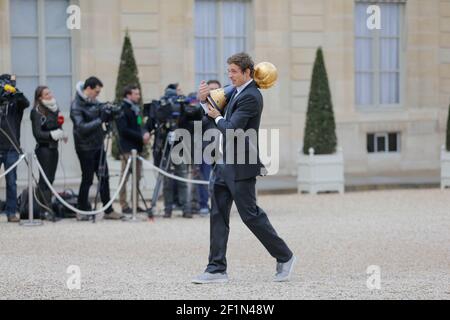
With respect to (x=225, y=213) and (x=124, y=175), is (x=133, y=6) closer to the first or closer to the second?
(x=124, y=175)

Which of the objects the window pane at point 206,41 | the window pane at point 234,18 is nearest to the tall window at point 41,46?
the window pane at point 206,41

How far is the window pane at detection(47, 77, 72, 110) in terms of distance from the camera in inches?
844

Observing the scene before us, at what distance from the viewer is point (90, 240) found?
13.9 meters

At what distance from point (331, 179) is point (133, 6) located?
4.60m

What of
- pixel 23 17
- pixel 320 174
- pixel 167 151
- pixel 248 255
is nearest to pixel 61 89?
pixel 23 17

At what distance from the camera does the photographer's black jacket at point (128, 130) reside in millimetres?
16391

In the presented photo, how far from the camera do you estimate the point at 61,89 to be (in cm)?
2148

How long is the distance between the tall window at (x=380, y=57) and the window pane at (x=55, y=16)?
5.54m

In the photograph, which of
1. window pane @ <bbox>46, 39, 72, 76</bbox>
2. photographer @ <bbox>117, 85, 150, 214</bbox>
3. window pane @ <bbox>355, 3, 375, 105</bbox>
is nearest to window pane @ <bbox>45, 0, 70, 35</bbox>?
window pane @ <bbox>46, 39, 72, 76</bbox>

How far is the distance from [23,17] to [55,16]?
1.72ft

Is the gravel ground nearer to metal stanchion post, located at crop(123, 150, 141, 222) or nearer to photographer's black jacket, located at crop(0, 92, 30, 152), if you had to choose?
metal stanchion post, located at crop(123, 150, 141, 222)

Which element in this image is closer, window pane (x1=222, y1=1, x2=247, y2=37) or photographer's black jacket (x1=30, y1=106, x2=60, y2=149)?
photographer's black jacket (x1=30, y1=106, x2=60, y2=149)

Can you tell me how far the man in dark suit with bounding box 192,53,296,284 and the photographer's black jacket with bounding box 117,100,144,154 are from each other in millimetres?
5674
